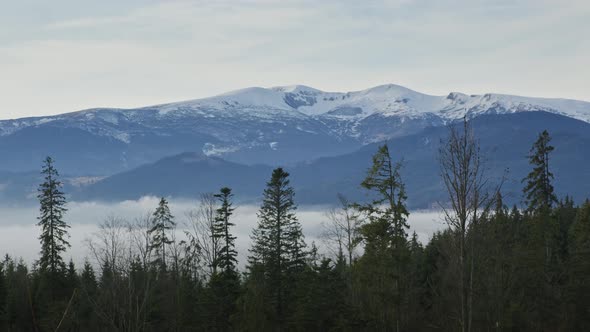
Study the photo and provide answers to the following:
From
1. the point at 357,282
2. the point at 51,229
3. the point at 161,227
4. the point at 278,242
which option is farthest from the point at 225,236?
the point at 161,227

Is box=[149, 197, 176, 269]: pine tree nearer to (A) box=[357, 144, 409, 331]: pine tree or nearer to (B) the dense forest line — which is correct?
(B) the dense forest line

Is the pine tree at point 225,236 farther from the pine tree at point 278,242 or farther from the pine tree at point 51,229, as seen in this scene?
the pine tree at point 51,229

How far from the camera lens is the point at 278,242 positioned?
58906mm

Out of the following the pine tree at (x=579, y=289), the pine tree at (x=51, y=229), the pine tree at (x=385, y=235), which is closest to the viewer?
the pine tree at (x=385, y=235)

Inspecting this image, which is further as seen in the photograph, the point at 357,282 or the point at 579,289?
the point at 579,289

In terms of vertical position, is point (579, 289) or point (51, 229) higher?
point (51, 229)

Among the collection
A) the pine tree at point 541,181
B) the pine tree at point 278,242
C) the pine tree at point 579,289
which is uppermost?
the pine tree at point 541,181

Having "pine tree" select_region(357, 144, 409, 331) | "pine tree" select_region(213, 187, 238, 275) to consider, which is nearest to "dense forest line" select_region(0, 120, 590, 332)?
"pine tree" select_region(357, 144, 409, 331)

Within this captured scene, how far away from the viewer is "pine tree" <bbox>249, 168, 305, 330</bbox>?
58.1 m

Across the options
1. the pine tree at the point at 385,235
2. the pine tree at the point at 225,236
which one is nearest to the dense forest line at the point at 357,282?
the pine tree at the point at 385,235

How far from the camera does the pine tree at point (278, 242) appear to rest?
5809 centimetres

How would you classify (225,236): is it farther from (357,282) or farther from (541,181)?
(541,181)

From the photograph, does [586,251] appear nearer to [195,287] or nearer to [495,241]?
Result: [495,241]

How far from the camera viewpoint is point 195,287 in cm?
6353
